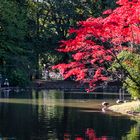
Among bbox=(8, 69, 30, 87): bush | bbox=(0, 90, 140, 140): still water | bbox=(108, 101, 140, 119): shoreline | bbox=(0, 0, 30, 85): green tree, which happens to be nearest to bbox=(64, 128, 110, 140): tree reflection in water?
bbox=(0, 90, 140, 140): still water

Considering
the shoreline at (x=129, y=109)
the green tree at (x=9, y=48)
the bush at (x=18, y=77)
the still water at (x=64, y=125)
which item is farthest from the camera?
the bush at (x=18, y=77)

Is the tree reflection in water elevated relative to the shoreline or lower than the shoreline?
lower

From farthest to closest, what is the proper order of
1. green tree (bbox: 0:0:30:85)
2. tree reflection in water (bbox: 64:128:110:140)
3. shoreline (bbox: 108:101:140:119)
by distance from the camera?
1. green tree (bbox: 0:0:30:85)
2. shoreline (bbox: 108:101:140:119)
3. tree reflection in water (bbox: 64:128:110:140)

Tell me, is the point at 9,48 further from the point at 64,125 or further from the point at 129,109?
the point at 64,125

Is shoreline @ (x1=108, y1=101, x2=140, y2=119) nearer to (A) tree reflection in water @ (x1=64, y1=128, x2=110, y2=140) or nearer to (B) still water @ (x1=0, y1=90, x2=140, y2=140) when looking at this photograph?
(B) still water @ (x1=0, y1=90, x2=140, y2=140)

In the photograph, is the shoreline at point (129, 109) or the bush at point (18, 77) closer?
the shoreline at point (129, 109)

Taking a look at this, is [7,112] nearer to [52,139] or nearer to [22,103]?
[22,103]

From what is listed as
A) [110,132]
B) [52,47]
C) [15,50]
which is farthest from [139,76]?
[52,47]

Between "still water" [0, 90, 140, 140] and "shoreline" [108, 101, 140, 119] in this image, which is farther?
"shoreline" [108, 101, 140, 119]

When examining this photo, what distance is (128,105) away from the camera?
99.5 ft

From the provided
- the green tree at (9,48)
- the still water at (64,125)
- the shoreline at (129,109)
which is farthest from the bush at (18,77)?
the shoreline at (129,109)

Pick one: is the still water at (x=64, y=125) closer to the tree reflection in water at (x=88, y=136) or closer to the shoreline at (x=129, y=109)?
the tree reflection in water at (x=88, y=136)

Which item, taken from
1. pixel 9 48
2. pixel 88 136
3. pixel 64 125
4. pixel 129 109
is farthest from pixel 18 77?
pixel 88 136

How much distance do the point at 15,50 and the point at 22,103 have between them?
14782 mm
